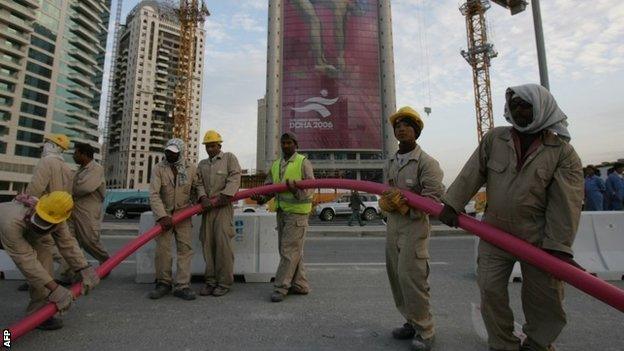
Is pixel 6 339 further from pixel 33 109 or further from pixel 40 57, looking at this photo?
pixel 40 57

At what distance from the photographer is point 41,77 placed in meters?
76.3

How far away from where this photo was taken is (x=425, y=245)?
3008mm

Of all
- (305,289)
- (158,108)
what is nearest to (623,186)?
(305,289)

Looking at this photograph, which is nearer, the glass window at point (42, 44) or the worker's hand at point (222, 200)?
the worker's hand at point (222, 200)

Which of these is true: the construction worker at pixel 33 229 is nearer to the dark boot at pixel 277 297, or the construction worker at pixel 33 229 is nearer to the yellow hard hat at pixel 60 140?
the yellow hard hat at pixel 60 140

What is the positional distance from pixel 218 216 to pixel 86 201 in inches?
74.7

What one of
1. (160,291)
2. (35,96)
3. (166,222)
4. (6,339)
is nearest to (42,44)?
(35,96)

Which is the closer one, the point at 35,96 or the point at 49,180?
the point at 49,180

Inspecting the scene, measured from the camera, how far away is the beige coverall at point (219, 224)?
180 inches

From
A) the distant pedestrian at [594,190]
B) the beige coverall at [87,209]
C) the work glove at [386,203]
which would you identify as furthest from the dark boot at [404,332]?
the distant pedestrian at [594,190]

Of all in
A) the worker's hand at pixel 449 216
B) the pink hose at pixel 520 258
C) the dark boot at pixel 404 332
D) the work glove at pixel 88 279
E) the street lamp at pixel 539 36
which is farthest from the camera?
the street lamp at pixel 539 36

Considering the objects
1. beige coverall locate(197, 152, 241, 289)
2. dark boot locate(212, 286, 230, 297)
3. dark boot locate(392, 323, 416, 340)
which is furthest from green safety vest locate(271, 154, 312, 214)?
dark boot locate(392, 323, 416, 340)

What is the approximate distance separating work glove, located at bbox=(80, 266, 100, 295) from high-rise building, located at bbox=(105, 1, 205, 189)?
129 m

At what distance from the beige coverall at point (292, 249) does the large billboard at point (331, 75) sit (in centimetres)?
7010
